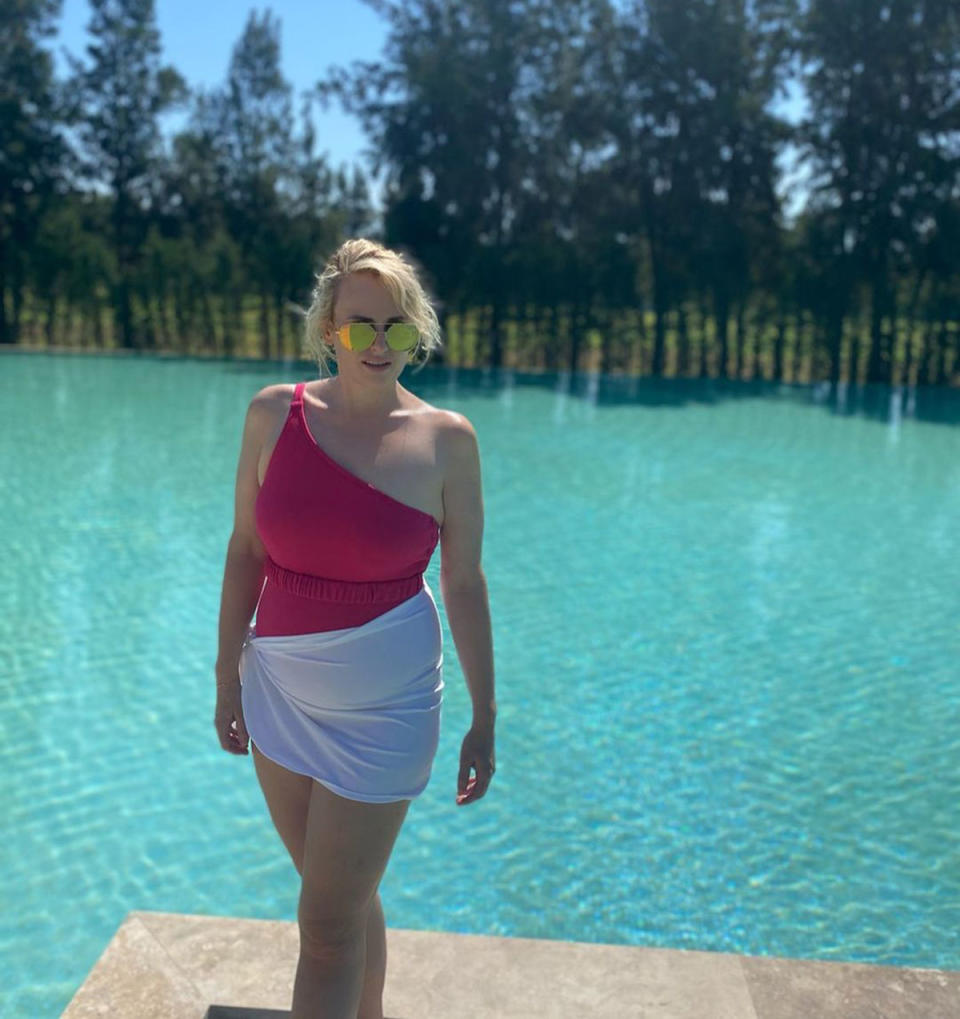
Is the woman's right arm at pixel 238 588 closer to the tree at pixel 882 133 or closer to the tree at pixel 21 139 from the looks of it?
the tree at pixel 882 133

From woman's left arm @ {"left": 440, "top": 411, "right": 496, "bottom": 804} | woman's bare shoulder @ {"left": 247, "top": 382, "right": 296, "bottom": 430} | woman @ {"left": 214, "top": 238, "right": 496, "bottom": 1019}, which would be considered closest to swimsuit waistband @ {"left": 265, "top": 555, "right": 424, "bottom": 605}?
woman @ {"left": 214, "top": 238, "right": 496, "bottom": 1019}

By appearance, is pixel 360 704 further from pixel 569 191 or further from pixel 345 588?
pixel 569 191

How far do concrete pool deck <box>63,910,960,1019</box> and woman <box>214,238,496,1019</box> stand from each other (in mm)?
587

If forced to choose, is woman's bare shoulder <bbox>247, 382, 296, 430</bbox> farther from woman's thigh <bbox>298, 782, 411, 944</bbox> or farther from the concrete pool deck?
the concrete pool deck

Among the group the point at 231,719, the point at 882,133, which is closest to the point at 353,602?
the point at 231,719

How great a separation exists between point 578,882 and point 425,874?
1.58ft

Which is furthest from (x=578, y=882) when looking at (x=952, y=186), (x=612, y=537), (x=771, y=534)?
(x=952, y=186)

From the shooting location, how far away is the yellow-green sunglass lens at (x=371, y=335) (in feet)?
5.75

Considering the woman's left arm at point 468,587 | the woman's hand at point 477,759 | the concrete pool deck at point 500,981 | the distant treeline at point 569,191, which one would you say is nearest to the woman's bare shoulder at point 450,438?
the woman's left arm at point 468,587

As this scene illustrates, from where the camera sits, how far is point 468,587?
6.13ft

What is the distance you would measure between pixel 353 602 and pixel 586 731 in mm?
3220

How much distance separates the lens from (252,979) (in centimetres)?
235

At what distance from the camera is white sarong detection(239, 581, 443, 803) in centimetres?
173

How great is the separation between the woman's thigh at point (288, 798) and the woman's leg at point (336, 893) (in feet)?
0.17
